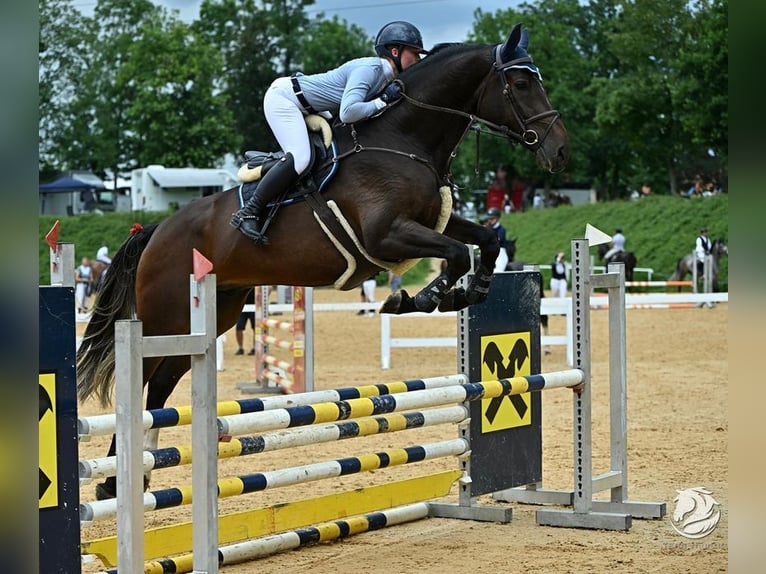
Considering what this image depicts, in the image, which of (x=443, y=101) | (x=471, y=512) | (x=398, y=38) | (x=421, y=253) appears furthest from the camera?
(x=471, y=512)

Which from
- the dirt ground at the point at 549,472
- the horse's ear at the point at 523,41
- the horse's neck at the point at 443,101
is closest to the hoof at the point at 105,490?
the dirt ground at the point at 549,472

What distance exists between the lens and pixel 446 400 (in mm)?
4793

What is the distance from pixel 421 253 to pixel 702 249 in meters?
21.1

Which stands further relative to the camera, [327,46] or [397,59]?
[327,46]

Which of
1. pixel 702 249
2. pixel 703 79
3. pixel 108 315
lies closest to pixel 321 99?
pixel 108 315

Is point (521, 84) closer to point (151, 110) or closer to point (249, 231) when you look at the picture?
point (249, 231)

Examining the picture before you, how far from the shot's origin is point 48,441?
2666 millimetres

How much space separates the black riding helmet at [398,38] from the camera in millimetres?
5344

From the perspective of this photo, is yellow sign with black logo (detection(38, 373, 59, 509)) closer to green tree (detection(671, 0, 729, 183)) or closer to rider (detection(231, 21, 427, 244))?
rider (detection(231, 21, 427, 244))

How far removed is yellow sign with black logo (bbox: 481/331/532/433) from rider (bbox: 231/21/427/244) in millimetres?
1352

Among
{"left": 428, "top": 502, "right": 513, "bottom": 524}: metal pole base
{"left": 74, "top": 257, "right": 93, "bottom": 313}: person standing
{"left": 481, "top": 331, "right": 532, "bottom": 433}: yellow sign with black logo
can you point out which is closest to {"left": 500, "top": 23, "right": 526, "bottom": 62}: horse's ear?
{"left": 481, "top": 331, "right": 532, "bottom": 433}: yellow sign with black logo

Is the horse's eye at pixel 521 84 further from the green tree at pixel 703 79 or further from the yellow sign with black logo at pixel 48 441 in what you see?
the green tree at pixel 703 79

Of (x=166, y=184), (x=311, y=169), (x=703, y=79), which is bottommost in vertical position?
(x=311, y=169)

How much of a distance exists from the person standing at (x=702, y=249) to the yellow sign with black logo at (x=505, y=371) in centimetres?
1916
